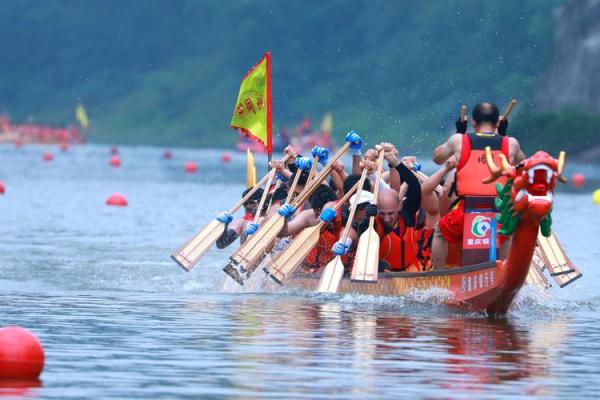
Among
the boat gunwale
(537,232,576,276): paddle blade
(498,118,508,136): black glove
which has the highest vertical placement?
(498,118,508,136): black glove

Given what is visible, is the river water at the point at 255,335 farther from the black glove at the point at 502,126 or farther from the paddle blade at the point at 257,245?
the black glove at the point at 502,126

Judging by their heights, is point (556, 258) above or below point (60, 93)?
below

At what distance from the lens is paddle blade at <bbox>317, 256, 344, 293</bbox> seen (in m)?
17.9

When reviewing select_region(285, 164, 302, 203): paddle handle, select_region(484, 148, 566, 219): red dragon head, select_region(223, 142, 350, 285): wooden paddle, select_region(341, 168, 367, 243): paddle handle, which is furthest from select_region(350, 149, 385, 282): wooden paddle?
select_region(484, 148, 566, 219): red dragon head

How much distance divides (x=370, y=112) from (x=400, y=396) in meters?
84.2

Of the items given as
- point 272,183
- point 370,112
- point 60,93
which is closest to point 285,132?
point 370,112

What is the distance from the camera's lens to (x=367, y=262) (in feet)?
56.7

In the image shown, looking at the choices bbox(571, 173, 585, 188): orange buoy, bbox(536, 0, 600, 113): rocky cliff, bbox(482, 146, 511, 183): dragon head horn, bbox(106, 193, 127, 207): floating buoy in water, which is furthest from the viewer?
bbox(536, 0, 600, 113): rocky cliff

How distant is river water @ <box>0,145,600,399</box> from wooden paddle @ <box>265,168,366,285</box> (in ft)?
0.83

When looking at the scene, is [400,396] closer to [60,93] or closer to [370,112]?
[370,112]

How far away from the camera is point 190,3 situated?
133 m

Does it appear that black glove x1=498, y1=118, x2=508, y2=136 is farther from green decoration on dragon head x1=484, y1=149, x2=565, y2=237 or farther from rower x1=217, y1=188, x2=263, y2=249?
rower x1=217, y1=188, x2=263, y2=249

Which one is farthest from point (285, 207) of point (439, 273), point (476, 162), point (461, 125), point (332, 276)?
point (476, 162)

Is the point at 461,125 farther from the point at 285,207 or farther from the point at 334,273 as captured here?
the point at 285,207
